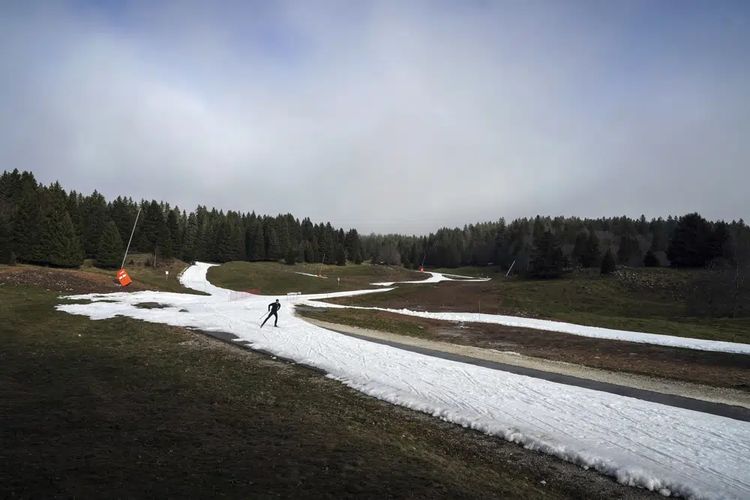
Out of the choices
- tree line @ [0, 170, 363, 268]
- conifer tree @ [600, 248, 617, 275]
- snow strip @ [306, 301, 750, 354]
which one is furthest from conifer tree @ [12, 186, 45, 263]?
conifer tree @ [600, 248, 617, 275]

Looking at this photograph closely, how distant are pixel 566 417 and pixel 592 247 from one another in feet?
261

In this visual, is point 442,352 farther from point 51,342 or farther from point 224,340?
point 51,342

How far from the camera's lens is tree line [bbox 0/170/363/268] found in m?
59.2

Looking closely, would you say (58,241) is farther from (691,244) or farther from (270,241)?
(691,244)

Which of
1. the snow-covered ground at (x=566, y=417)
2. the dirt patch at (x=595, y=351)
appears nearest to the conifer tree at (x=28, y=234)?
the dirt patch at (x=595, y=351)

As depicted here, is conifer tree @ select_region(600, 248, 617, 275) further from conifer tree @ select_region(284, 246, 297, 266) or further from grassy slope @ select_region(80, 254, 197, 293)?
conifer tree @ select_region(284, 246, 297, 266)

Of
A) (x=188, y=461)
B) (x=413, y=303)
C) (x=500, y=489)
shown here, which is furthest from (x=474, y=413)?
(x=413, y=303)

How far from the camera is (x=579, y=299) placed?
53.7 metres

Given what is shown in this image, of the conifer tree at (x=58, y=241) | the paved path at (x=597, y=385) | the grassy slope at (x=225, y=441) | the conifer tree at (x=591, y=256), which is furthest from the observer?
the conifer tree at (x=591, y=256)

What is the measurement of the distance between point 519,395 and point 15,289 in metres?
43.0

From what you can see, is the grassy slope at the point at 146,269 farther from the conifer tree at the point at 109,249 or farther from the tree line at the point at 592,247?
the tree line at the point at 592,247

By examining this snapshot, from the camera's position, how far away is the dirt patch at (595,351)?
19.0 meters

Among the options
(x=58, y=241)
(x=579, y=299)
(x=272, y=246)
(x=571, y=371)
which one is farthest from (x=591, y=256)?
(x=58, y=241)

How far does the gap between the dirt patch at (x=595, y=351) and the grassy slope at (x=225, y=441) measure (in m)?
12.8
